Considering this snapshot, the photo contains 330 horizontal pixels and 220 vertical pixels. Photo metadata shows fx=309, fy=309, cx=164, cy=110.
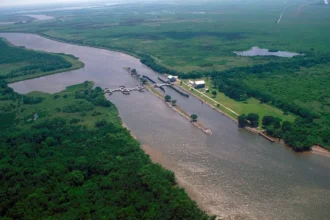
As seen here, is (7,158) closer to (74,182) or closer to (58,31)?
(74,182)

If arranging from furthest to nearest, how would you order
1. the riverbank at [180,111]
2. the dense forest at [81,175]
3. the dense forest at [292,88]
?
the riverbank at [180,111] < the dense forest at [292,88] < the dense forest at [81,175]

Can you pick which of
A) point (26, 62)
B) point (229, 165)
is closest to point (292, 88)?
point (229, 165)

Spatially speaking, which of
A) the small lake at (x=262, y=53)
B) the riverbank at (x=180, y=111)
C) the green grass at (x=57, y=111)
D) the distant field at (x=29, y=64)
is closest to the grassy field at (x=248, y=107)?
the riverbank at (x=180, y=111)

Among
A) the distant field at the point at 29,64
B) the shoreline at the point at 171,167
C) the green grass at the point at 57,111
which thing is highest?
the distant field at the point at 29,64

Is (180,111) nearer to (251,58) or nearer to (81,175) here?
(81,175)

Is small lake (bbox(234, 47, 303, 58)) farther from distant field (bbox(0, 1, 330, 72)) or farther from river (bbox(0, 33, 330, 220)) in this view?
river (bbox(0, 33, 330, 220))

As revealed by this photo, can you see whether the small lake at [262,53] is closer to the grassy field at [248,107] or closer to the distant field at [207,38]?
the distant field at [207,38]

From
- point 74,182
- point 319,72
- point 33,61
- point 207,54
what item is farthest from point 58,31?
point 74,182
